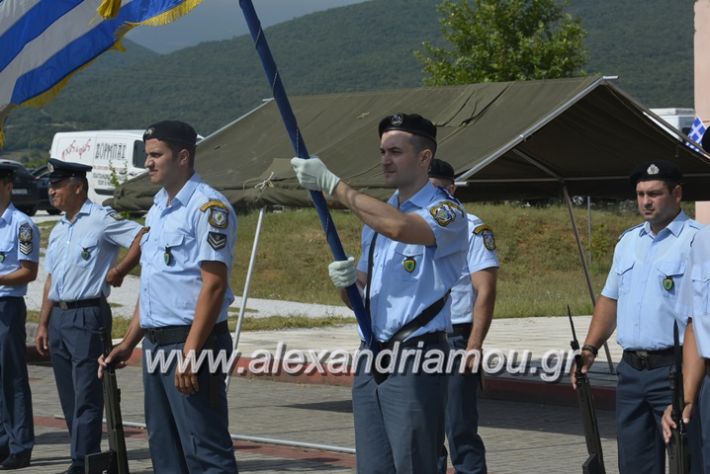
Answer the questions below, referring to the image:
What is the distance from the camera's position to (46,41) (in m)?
8.41

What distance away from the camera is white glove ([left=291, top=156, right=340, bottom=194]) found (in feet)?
19.2

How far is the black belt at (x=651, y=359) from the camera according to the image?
690 cm

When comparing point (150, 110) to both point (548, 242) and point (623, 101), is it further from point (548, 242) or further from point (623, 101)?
point (623, 101)

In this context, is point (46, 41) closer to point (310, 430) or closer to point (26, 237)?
point (26, 237)

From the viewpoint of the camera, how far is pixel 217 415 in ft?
22.5

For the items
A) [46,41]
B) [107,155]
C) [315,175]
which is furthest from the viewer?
[107,155]

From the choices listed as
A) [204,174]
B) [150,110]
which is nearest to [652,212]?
[204,174]

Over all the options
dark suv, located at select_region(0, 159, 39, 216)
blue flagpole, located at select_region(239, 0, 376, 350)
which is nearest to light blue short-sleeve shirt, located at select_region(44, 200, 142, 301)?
blue flagpole, located at select_region(239, 0, 376, 350)

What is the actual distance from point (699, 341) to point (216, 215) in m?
2.47

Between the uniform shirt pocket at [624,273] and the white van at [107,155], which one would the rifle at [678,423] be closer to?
the uniform shirt pocket at [624,273]

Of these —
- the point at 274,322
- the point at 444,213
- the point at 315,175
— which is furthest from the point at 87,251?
the point at 274,322

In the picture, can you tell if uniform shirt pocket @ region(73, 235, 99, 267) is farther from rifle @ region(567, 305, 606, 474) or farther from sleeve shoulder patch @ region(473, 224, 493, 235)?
rifle @ region(567, 305, 606, 474)

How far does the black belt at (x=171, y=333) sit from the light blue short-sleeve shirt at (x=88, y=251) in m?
2.15

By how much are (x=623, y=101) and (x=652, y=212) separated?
4849 mm
